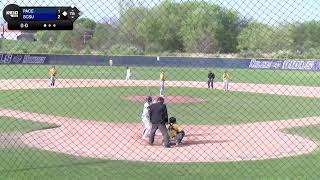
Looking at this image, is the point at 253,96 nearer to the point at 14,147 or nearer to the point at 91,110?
the point at 91,110

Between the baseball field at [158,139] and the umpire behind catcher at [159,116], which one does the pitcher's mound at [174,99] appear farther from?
the umpire behind catcher at [159,116]

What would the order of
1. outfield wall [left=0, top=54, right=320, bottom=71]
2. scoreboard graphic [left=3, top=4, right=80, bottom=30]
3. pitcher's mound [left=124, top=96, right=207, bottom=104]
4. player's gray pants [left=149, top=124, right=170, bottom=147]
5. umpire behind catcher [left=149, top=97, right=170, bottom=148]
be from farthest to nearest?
outfield wall [left=0, top=54, right=320, bottom=71] < pitcher's mound [left=124, top=96, right=207, bottom=104] < player's gray pants [left=149, top=124, right=170, bottom=147] < umpire behind catcher [left=149, top=97, right=170, bottom=148] < scoreboard graphic [left=3, top=4, right=80, bottom=30]

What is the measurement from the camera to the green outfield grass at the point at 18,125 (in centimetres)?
1575

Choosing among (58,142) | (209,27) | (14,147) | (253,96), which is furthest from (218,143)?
(209,27)

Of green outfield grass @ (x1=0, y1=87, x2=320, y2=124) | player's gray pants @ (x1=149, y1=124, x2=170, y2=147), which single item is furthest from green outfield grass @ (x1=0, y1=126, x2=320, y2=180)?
green outfield grass @ (x1=0, y1=87, x2=320, y2=124)

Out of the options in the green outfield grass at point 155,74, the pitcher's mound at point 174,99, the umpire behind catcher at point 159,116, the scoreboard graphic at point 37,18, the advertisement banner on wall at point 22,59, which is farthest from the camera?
the advertisement banner on wall at point 22,59

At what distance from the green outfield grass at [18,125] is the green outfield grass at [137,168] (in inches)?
145

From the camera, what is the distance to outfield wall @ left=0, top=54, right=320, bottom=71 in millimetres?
42312

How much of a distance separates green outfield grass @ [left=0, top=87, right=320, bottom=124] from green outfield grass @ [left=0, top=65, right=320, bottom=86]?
10039 millimetres

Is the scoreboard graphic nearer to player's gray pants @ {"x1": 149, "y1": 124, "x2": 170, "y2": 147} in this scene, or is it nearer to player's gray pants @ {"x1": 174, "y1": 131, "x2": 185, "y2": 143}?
player's gray pants @ {"x1": 149, "y1": 124, "x2": 170, "y2": 147}

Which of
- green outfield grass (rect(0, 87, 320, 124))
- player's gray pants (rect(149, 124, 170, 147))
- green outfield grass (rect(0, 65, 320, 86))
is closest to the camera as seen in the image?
player's gray pants (rect(149, 124, 170, 147))

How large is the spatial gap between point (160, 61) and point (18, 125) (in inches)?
1235

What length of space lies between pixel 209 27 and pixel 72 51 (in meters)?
13.0

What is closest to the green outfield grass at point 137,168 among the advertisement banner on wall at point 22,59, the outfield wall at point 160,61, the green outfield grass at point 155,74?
the green outfield grass at point 155,74
